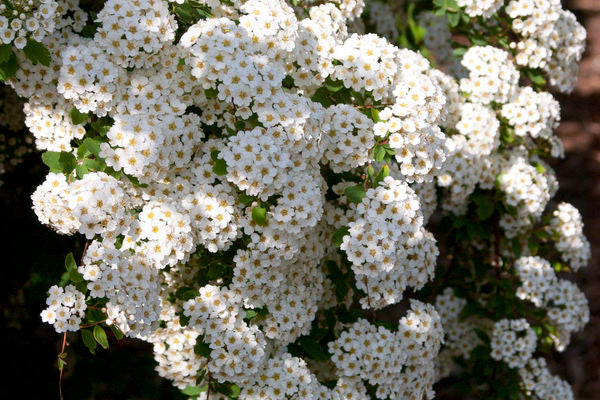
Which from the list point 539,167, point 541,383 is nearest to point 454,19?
point 539,167

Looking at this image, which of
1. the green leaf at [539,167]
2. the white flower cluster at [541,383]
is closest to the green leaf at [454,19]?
the green leaf at [539,167]

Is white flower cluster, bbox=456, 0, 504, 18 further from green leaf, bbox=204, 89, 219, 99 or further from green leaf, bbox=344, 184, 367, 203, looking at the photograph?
green leaf, bbox=204, 89, 219, 99

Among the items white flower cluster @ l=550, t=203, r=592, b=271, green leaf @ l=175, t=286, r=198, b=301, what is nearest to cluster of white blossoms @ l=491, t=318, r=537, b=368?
white flower cluster @ l=550, t=203, r=592, b=271

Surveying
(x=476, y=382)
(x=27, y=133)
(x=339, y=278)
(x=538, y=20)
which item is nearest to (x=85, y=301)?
(x=339, y=278)

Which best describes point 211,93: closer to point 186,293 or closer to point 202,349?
point 186,293

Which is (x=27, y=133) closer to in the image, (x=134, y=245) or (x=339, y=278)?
(x=134, y=245)

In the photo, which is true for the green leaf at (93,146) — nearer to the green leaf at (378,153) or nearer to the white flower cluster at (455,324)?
the green leaf at (378,153)
